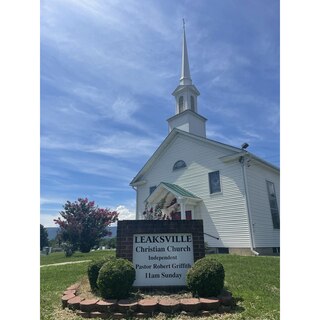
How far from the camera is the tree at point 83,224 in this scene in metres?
21.1

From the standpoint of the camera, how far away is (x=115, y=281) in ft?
15.8

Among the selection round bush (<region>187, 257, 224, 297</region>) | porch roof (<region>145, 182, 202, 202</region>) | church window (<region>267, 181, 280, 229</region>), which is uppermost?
porch roof (<region>145, 182, 202, 202</region>)

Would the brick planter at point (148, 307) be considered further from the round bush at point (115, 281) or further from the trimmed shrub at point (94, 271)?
the trimmed shrub at point (94, 271)

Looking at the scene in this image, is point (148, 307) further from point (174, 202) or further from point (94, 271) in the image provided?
point (174, 202)

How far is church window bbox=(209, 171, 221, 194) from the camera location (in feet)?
51.3

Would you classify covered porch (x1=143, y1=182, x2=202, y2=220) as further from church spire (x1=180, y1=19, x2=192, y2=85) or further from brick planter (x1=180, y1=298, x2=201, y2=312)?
brick planter (x1=180, y1=298, x2=201, y2=312)

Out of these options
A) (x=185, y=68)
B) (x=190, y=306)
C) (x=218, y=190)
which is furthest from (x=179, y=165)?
(x=190, y=306)

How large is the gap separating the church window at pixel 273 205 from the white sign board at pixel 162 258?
38.9 feet

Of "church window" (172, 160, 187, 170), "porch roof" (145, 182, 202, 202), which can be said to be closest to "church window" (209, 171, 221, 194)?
"porch roof" (145, 182, 202, 202)

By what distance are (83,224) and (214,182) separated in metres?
10.7

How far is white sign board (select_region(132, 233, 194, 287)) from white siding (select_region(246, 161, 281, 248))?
31.5 ft

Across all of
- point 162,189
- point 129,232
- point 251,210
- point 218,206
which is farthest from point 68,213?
point 129,232
